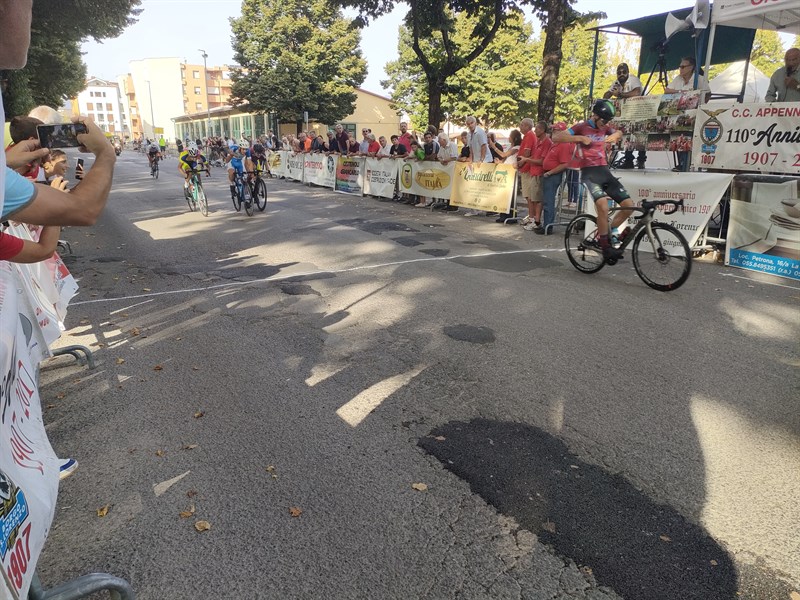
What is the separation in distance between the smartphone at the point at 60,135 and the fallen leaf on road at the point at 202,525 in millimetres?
1811

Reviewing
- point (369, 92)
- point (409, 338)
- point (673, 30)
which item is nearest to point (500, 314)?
point (409, 338)

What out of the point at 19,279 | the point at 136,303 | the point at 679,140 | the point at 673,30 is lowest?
the point at 136,303

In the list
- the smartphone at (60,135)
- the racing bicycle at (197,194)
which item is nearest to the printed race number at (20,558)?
the smartphone at (60,135)

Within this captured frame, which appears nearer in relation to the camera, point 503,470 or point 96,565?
point 96,565

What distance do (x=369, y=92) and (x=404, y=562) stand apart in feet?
215

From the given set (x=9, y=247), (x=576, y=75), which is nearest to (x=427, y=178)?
(x=9, y=247)

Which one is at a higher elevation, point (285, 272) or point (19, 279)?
point (19, 279)

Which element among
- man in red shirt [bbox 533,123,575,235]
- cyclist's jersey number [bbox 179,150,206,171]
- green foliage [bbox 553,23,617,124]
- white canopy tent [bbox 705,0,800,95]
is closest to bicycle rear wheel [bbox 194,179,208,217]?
cyclist's jersey number [bbox 179,150,206,171]

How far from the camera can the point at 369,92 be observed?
208ft

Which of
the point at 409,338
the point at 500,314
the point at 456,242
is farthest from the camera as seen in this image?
the point at 456,242

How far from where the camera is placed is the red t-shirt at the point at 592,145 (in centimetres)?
759

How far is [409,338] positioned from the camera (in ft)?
17.3

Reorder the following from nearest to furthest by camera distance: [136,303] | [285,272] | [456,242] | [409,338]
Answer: [409,338], [136,303], [285,272], [456,242]

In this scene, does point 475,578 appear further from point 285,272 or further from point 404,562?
point 285,272
